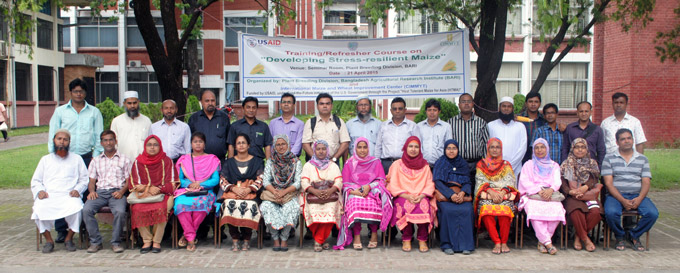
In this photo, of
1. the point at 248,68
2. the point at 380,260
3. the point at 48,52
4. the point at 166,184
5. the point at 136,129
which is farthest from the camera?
the point at 48,52

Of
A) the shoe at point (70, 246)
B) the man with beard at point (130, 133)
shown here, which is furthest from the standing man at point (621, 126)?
the shoe at point (70, 246)

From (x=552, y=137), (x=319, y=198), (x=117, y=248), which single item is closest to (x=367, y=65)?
(x=319, y=198)

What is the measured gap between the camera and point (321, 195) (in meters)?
6.51

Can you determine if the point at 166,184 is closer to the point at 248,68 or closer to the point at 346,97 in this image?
the point at 248,68

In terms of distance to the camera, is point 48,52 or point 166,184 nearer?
point 166,184

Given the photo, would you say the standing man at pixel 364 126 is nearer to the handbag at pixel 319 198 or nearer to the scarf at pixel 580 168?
the handbag at pixel 319 198

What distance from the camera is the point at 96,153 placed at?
6.94 metres

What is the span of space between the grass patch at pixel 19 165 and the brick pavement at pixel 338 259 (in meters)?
4.94

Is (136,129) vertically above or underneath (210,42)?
underneath

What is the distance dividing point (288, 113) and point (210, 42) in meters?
22.4

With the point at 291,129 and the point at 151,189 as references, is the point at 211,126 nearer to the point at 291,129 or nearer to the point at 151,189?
the point at 291,129

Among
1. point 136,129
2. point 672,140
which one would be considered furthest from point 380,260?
point 672,140

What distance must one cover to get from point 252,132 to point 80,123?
2.07m

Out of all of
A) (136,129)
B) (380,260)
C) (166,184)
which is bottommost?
(380,260)
